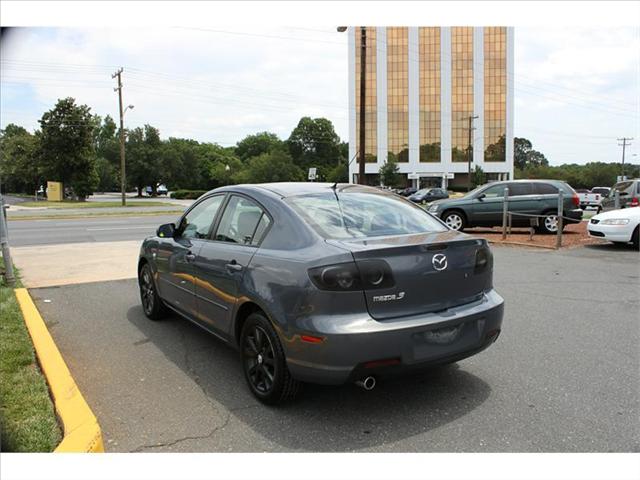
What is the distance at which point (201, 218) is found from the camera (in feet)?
16.8

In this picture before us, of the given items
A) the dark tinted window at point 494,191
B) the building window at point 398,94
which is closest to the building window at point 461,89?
the building window at point 398,94

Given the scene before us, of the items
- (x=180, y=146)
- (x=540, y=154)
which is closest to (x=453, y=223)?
(x=180, y=146)

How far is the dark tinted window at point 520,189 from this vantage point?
1534 centimetres

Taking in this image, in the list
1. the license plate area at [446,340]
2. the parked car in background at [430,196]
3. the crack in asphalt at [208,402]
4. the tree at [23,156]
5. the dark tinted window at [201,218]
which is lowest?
the crack in asphalt at [208,402]

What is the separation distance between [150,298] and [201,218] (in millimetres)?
1505

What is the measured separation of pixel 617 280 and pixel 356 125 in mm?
78321

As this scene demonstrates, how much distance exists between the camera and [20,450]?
122 inches

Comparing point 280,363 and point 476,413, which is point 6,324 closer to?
point 280,363

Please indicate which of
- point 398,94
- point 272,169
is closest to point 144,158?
point 272,169

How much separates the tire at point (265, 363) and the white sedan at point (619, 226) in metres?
10.4

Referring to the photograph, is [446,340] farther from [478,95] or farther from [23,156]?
[478,95]

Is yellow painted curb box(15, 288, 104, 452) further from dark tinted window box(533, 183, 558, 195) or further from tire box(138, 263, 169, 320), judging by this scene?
dark tinted window box(533, 183, 558, 195)

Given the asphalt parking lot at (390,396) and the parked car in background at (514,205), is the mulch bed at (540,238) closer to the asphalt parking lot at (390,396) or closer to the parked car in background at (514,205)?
the parked car in background at (514,205)

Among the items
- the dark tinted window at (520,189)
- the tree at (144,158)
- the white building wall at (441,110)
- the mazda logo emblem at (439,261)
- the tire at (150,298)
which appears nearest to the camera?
the mazda logo emblem at (439,261)
